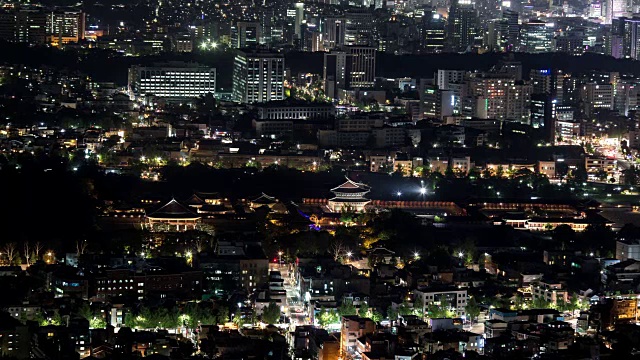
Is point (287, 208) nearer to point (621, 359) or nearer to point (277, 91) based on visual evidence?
point (621, 359)

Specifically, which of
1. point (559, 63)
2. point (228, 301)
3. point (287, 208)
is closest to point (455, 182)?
point (287, 208)

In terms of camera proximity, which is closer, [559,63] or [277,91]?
[277,91]

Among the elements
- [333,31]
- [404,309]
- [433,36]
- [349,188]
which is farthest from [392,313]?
[433,36]

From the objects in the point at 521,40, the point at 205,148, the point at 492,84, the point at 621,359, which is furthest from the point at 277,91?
the point at 621,359

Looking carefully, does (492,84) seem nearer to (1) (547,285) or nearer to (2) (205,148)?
(2) (205,148)

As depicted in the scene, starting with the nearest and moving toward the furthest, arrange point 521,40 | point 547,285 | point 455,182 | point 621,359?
point 621,359, point 547,285, point 455,182, point 521,40

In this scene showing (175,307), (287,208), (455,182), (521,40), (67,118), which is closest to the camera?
(175,307)

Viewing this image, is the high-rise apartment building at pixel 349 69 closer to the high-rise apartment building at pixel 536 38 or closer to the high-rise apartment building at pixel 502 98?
the high-rise apartment building at pixel 502 98

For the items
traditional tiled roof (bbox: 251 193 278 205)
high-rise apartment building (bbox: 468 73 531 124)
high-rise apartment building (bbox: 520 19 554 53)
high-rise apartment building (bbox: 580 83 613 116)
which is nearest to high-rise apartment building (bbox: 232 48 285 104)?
high-rise apartment building (bbox: 468 73 531 124)

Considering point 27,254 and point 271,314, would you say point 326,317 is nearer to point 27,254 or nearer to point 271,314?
point 271,314
